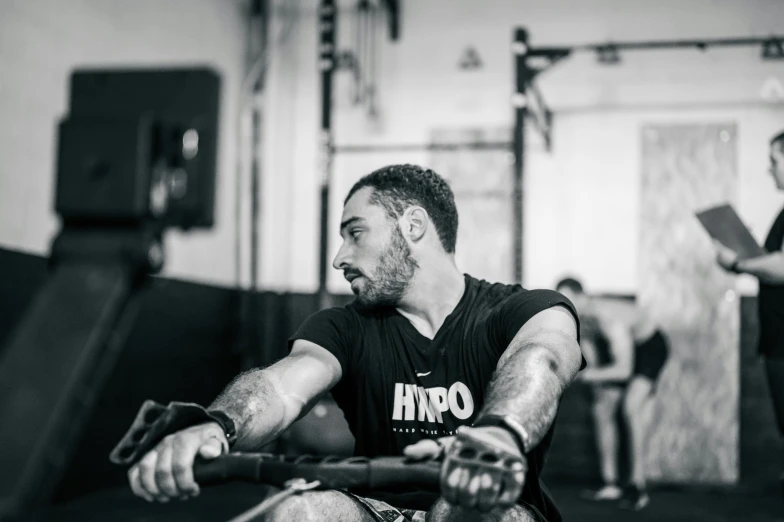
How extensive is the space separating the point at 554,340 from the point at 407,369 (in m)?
0.36

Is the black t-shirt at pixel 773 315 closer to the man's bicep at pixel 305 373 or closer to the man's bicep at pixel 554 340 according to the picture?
the man's bicep at pixel 554 340

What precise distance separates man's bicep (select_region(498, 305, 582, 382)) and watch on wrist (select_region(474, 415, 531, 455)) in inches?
10.5

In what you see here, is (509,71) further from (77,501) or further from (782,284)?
(77,501)

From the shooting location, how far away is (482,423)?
44.5 inches

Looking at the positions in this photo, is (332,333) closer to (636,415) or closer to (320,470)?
(320,470)

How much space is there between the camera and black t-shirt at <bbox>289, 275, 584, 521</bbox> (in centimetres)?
159

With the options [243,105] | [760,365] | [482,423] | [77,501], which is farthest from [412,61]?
[482,423]

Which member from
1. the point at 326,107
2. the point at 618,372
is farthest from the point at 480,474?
the point at 326,107

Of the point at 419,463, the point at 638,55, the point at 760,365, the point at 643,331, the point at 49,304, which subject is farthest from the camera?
the point at 638,55

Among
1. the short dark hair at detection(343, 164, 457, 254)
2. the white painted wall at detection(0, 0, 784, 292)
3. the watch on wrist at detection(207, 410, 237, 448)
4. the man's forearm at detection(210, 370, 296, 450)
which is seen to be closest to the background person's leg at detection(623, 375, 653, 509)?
the white painted wall at detection(0, 0, 784, 292)

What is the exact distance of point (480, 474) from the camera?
985 mm

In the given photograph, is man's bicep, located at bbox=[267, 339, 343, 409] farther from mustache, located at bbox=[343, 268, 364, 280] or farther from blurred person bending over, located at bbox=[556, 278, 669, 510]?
blurred person bending over, located at bbox=[556, 278, 669, 510]

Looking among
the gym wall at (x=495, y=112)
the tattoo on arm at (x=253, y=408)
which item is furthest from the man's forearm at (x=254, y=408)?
the gym wall at (x=495, y=112)

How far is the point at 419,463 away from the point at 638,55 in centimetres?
533
